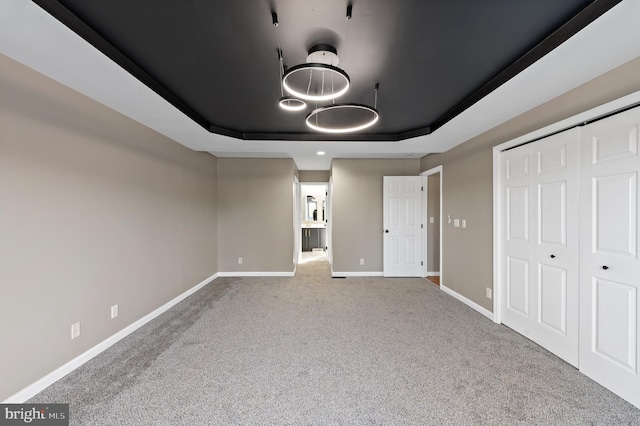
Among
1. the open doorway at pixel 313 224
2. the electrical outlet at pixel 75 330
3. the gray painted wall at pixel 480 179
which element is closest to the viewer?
the gray painted wall at pixel 480 179

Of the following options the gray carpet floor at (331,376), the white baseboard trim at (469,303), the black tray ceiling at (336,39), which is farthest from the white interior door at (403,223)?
the black tray ceiling at (336,39)

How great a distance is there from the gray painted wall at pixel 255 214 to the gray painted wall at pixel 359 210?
3.33 ft

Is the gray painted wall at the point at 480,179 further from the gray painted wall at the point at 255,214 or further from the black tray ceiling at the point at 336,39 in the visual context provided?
Answer: the gray painted wall at the point at 255,214

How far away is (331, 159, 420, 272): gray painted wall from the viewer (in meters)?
5.27

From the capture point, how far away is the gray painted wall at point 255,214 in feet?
17.2

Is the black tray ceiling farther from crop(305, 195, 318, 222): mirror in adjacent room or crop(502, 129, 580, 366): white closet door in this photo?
crop(305, 195, 318, 222): mirror in adjacent room

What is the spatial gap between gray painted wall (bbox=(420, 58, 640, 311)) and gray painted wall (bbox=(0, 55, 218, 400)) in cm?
428

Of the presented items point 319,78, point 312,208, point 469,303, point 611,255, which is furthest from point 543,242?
point 312,208

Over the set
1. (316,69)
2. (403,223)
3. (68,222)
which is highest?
(316,69)

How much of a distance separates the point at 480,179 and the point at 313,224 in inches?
235

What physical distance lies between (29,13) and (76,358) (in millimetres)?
2535

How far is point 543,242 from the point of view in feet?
8.32

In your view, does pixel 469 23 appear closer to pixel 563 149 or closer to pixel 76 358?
pixel 563 149

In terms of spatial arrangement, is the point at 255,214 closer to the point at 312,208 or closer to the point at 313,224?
the point at 313,224
